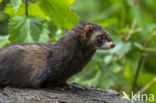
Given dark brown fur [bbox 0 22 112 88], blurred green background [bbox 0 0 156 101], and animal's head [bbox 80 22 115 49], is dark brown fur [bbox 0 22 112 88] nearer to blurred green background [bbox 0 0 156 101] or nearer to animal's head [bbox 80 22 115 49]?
animal's head [bbox 80 22 115 49]

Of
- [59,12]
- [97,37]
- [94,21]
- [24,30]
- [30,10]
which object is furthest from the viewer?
[94,21]

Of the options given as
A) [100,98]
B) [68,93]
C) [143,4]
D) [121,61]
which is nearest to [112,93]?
[100,98]

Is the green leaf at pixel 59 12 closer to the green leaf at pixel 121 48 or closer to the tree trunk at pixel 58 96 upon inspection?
the tree trunk at pixel 58 96

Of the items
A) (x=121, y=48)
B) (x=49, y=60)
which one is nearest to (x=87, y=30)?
(x=49, y=60)

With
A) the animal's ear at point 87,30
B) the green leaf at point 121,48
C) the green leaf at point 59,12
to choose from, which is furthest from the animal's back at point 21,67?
the green leaf at point 121,48

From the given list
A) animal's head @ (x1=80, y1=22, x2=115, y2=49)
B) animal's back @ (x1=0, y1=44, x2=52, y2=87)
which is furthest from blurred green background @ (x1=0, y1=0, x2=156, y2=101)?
animal's head @ (x1=80, y1=22, x2=115, y2=49)

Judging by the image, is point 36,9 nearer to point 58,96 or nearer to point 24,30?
point 24,30

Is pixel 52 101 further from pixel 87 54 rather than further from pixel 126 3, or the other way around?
pixel 126 3
